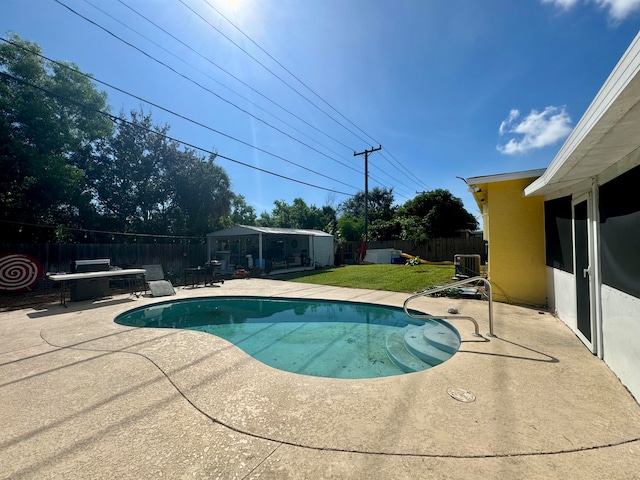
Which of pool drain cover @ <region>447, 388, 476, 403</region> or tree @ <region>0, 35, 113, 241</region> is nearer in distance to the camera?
pool drain cover @ <region>447, 388, 476, 403</region>

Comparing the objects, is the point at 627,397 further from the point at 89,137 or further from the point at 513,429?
the point at 89,137

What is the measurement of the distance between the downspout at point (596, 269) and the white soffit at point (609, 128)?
0.31 m

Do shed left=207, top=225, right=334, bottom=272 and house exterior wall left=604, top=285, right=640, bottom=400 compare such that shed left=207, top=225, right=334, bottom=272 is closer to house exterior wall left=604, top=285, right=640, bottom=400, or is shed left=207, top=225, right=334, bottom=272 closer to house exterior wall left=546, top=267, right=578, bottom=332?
house exterior wall left=546, top=267, right=578, bottom=332

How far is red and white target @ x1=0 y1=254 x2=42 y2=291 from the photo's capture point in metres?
9.49

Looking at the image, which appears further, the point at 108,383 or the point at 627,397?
the point at 108,383

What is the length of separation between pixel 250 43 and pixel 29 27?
500 centimetres

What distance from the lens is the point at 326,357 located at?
4.54 metres

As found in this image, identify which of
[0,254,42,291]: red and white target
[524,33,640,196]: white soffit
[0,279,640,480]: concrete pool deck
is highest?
[524,33,640,196]: white soffit

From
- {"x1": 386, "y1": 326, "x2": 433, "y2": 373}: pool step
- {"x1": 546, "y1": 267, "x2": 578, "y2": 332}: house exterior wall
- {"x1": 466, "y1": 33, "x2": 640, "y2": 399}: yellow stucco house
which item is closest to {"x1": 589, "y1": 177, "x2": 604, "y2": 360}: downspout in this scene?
{"x1": 466, "y1": 33, "x2": 640, "y2": 399}: yellow stucco house

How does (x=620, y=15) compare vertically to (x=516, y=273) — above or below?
above

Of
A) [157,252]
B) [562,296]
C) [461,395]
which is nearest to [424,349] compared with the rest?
[461,395]

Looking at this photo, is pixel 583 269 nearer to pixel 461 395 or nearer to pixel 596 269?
pixel 596 269

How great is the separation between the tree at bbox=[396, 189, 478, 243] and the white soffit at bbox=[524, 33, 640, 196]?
17.8 meters

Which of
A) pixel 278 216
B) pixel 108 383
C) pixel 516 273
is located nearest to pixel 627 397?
pixel 516 273
